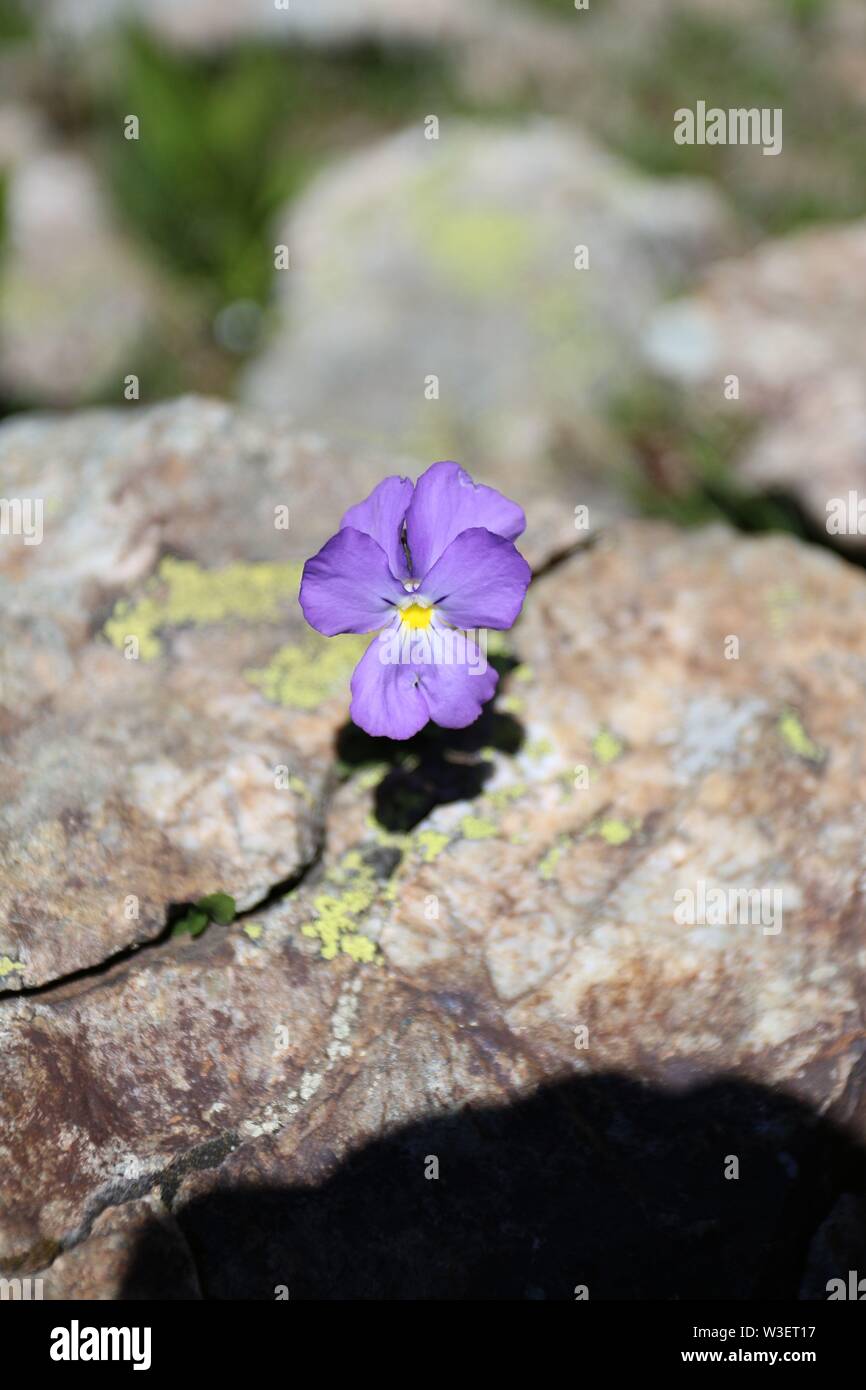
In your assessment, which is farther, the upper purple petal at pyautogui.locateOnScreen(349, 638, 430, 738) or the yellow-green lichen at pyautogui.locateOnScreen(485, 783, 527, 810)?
the yellow-green lichen at pyautogui.locateOnScreen(485, 783, 527, 810)

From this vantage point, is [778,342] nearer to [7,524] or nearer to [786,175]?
[786,175]

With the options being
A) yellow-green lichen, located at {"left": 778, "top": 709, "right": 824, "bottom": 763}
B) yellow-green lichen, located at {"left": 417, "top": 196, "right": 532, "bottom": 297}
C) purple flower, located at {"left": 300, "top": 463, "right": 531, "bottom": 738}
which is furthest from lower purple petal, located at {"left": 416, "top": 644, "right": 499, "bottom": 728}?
yellow-green lichen, located at {"left": 417, "top": 196, "right": 532, "bottom": 297}

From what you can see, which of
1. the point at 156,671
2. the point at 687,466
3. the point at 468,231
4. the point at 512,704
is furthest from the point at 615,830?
the point at 468,231

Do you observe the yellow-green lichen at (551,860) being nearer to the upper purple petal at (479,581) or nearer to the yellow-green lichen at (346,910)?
the yellow-green lichen at (346,910)

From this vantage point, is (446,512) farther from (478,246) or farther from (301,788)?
(478,246)

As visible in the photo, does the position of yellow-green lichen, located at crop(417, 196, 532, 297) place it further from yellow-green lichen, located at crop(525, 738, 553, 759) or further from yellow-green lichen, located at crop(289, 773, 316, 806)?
yellow-green lichen, located at crop(289, 773, 316, 806)

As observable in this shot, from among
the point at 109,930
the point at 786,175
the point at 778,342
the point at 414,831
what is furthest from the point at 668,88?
the point at 109,930

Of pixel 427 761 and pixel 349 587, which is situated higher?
pixel 349 587
